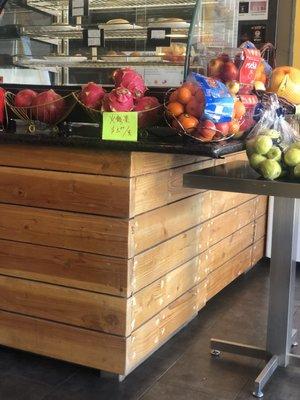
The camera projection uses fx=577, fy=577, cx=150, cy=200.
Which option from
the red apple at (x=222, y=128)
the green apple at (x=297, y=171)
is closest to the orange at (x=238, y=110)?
the red apple at (x=222, y=128)

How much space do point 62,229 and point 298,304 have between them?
1.70m

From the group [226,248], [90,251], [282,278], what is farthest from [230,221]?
[90,251]

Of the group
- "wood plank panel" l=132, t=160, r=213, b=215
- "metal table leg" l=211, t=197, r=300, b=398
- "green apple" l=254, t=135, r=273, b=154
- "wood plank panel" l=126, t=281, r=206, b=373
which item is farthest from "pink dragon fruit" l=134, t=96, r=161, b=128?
"wood plank panel" l=126, t=281, r=206, b=373

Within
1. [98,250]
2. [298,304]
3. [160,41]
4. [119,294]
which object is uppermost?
[160,41]

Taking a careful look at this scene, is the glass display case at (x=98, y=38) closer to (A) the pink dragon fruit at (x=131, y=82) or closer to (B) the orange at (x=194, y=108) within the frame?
(A) the pink dragon fruit at (x=131, y=82)

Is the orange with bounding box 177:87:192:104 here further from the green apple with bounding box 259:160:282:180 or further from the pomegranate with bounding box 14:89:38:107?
the pomegranate with bounding box 14:89:38:107

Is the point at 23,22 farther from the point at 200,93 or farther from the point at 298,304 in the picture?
the point at 298,304

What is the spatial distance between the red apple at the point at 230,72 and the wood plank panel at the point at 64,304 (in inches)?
41.0

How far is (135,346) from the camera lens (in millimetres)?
2424

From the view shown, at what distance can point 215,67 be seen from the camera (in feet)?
8.30

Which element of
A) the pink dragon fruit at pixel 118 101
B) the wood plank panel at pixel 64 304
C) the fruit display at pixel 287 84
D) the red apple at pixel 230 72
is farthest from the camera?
the fruit display at pixel 287 84

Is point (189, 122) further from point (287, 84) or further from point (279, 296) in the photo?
point (279, 296)

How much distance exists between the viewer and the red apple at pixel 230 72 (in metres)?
2.48

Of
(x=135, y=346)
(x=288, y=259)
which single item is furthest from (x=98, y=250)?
(x=288, y=259)
